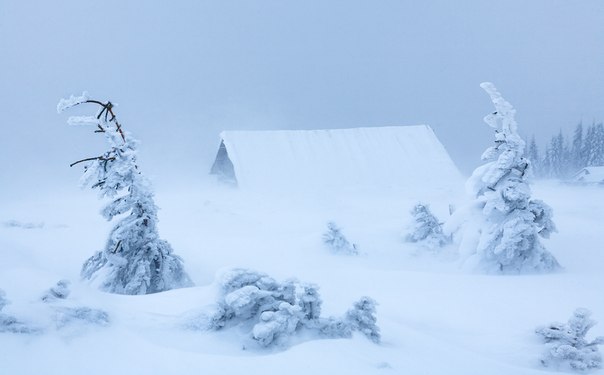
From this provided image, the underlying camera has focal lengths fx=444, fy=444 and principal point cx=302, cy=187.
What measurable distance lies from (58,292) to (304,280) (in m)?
7.89

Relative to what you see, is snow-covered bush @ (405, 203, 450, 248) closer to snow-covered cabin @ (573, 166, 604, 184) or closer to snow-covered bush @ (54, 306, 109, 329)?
snow-covered bush @ (54, 306, 109, 329)

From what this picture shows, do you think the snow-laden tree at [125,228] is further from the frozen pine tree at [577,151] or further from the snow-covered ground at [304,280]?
the frozen pine tree at [577,151]

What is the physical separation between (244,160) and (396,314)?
29434 millimetres

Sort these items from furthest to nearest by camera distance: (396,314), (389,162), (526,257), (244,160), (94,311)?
(389,162), (244,160), (526,257), (396,314), (94,311)

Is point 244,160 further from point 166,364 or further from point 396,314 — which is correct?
point 166,364

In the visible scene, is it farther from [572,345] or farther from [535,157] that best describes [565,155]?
[572,345]

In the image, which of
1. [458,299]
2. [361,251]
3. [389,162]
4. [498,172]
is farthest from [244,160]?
[458,299]

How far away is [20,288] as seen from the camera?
566cm

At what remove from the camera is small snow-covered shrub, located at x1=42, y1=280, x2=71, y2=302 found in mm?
5453

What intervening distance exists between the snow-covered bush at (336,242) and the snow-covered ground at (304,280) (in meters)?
0.48

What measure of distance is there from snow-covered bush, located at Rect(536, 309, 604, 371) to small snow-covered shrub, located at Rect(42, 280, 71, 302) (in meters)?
6.77

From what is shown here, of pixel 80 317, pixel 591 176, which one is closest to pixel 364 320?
pixel 80 317

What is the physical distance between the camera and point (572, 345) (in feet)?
22.1

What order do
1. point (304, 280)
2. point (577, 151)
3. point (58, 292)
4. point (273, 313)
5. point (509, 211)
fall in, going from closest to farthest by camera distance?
point (58, 292) → point (273, 313) → point (304, 280) → point (509, 211) → point (577, 151)
